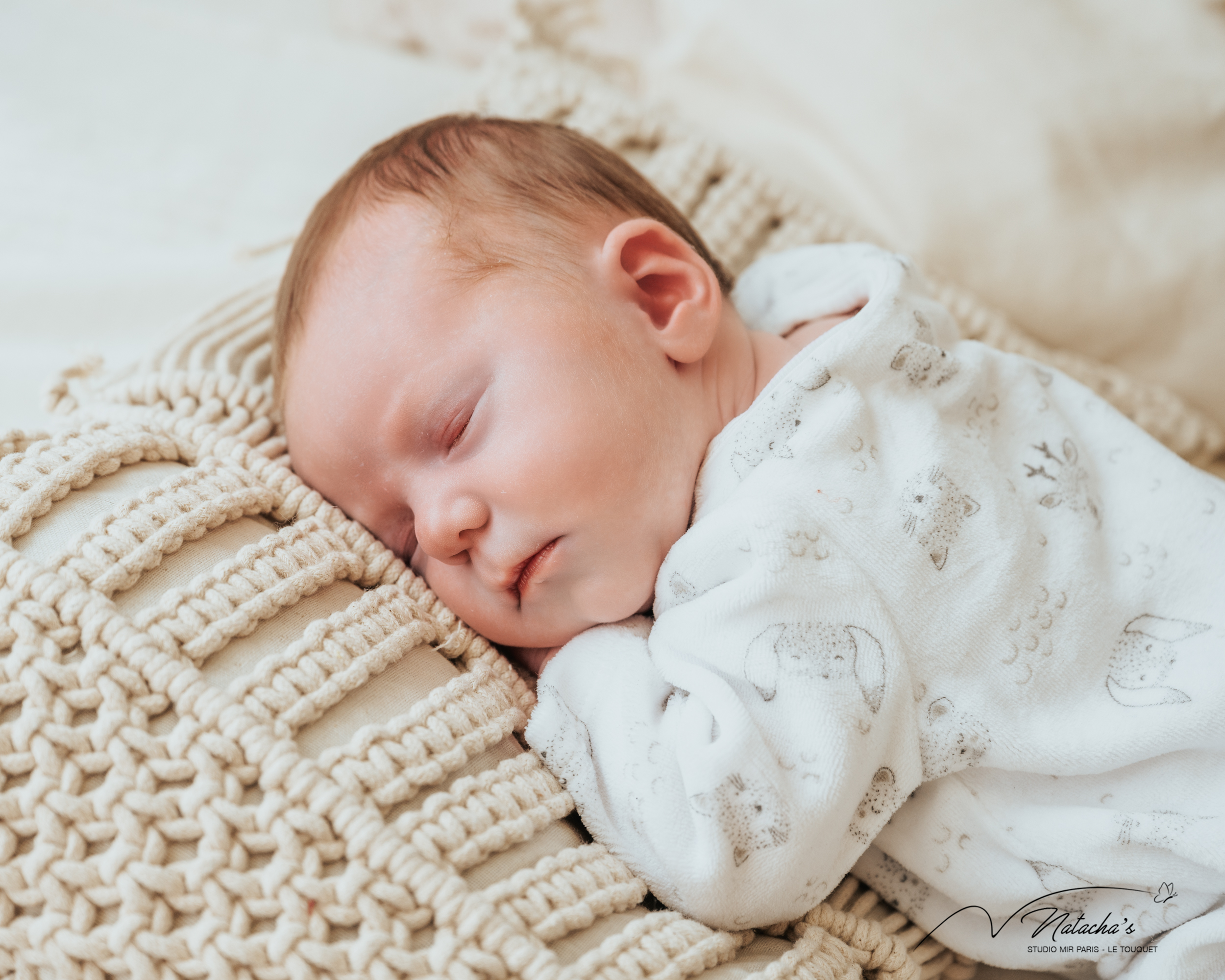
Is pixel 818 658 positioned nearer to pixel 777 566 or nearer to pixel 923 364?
pixel 777 566

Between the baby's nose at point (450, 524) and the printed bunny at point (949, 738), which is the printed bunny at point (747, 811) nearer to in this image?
the printed bunny at point (949, 738)

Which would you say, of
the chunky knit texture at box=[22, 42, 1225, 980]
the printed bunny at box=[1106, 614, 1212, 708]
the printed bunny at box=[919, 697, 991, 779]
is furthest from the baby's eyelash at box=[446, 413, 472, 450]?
the printed bunny at box=[1106, 614, 1212, 708]

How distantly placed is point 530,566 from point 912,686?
0.36m

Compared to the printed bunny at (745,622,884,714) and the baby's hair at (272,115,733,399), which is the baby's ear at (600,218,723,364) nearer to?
the baby's hair at (272,115,733,399)

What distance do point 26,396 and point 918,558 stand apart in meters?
1.08

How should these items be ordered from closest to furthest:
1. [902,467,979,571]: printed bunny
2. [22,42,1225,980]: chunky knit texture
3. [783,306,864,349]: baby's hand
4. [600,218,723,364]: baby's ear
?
[22,42,1225,980]: chunky knit texture → [902,467,979,571]: printed bunny → [600,218,723,364]: baby's ear → [783,306,864,349]: baby's hand

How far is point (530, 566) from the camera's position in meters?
0.88

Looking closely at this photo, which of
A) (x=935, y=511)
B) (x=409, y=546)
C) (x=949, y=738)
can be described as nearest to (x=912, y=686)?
(x=949, y=738)

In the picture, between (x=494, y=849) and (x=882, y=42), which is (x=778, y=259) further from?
(x=494, y=849)

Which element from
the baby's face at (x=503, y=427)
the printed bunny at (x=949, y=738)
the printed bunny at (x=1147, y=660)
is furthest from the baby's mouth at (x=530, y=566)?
the printed bunny at (x=1147, y=660)

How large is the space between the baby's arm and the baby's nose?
0.56ft

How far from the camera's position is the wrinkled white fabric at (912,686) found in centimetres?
76

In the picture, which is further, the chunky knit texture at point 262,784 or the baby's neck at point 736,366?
the baby's neck at point 736,366

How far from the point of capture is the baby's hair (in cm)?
93
